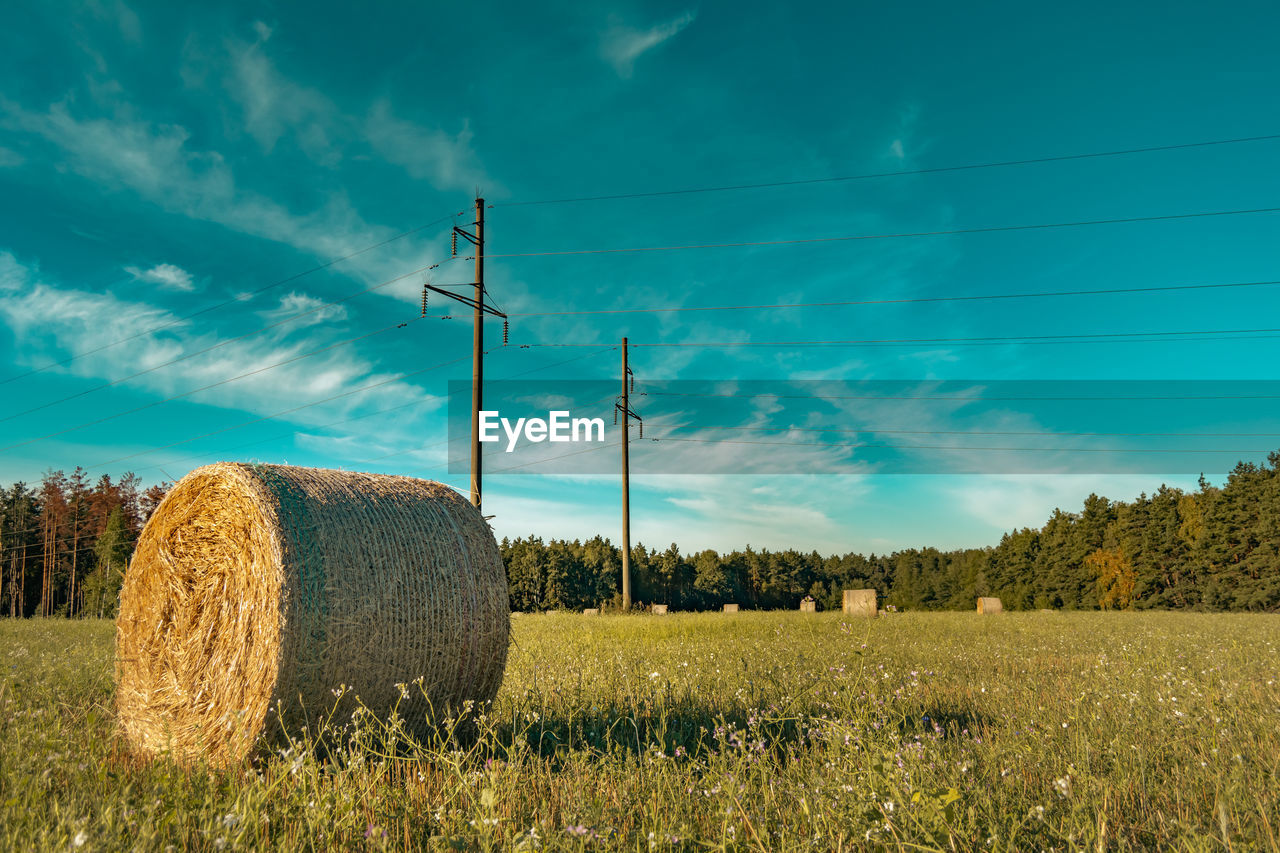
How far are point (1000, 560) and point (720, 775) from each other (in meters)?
122

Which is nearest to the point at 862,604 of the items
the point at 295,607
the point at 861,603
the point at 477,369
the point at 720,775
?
the point at 861,603

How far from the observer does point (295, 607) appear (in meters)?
5.46

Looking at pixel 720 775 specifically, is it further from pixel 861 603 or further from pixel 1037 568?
pixel 1037 568

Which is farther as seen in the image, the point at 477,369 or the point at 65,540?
the point at 65,540

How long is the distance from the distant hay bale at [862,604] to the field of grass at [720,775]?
53.9 feet

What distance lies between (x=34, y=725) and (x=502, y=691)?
419 centimetres

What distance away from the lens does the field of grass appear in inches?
131

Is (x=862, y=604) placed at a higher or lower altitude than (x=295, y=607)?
lower

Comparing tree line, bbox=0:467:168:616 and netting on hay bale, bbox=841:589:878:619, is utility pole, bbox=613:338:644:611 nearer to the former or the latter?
netting on hay bale, bbox=841:589:878:619

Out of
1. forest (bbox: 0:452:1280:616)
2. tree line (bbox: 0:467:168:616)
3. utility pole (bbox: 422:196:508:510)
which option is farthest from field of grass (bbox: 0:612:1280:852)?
tree line (bbox: 0:467:168:616)

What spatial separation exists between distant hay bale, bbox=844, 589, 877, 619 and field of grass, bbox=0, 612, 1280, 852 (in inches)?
647

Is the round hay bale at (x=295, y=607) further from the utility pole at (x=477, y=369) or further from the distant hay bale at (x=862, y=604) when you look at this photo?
the distant hay bale at (x=862, y=604)

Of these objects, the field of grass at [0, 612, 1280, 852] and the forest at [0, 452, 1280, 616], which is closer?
the field of grass at [0, 612, 1280, 852]

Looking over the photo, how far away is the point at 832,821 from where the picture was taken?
3.57 metres
